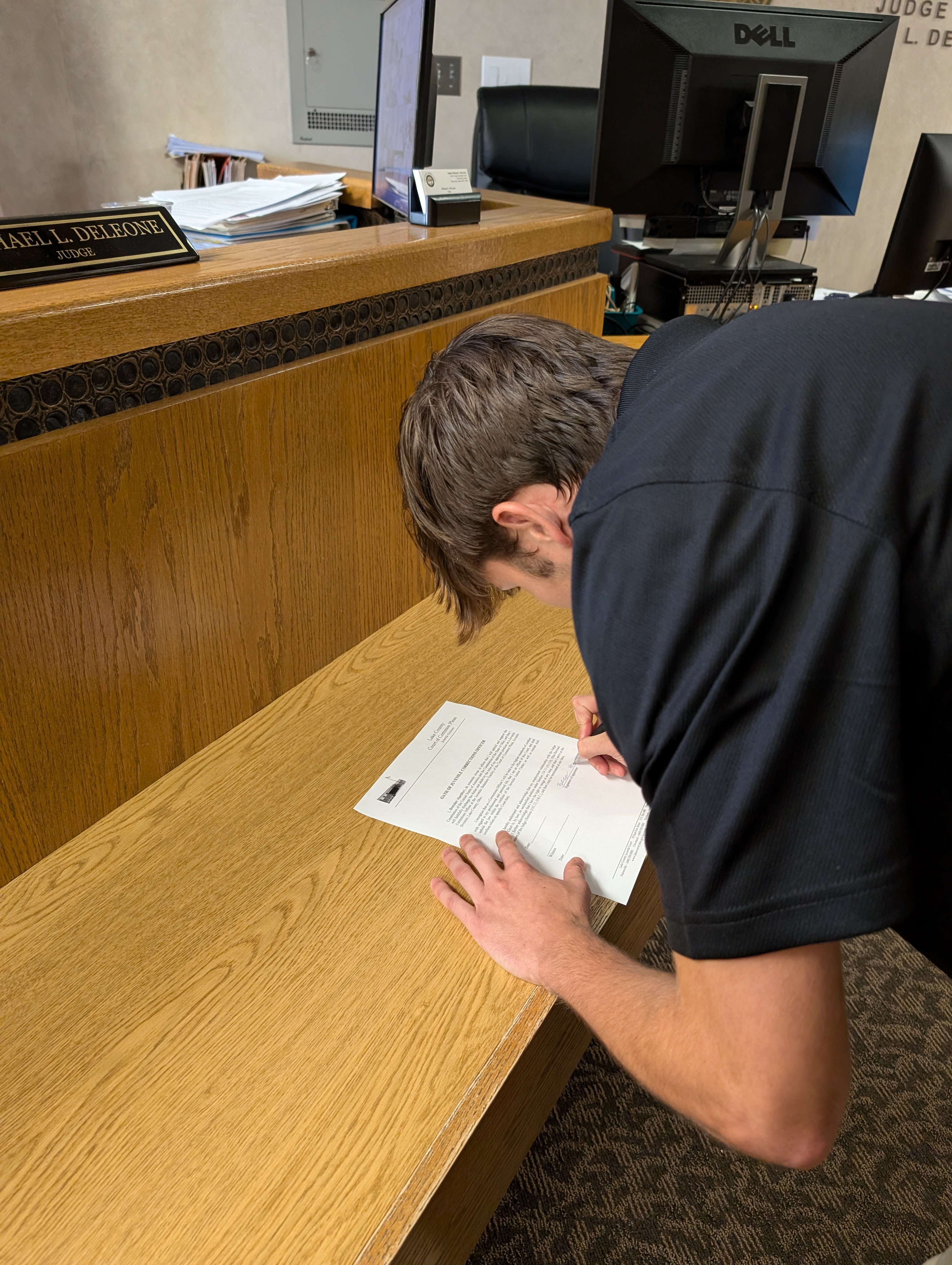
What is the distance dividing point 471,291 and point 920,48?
10.8ft

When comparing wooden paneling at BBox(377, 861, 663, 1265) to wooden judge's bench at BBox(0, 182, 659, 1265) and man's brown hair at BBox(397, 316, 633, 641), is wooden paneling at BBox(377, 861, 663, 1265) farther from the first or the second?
man's brown hair at BBox(397, 316, 633, 641)

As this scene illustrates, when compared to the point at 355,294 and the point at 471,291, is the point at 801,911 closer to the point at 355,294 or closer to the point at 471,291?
the point at 355,294

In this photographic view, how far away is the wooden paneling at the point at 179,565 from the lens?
2.45 ft

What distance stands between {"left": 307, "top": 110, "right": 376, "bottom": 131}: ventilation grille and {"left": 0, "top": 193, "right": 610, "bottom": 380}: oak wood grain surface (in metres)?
2.51

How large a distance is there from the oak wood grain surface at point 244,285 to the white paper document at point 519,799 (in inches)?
18.9

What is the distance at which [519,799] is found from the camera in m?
0.91

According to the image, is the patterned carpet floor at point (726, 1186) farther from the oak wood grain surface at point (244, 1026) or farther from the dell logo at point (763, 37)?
the dell logo at point (763, 37)

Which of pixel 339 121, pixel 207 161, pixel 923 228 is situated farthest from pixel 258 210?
pixel 339 121

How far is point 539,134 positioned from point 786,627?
101 inches

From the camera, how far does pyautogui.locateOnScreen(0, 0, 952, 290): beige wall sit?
117 inches

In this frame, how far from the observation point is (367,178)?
172 cm

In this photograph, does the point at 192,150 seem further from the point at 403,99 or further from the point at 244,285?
the point at 244,285

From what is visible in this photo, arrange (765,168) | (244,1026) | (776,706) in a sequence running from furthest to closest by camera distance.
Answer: (765,168), (244,1026), (776,706)

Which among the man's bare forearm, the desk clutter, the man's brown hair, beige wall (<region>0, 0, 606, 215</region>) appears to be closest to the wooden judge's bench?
the man's bare forearm
